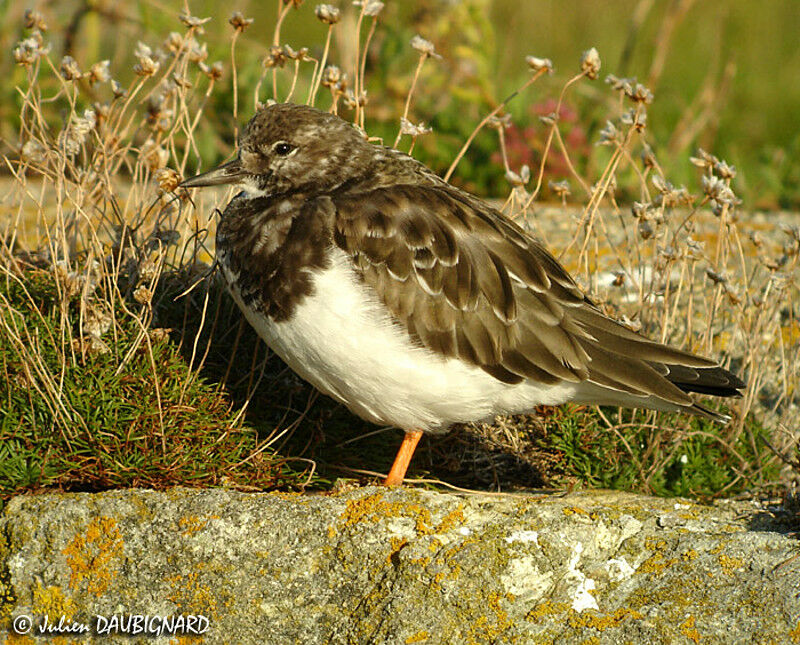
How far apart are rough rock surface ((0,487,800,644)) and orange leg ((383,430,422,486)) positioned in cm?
54

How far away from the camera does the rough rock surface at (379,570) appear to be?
3.91 m

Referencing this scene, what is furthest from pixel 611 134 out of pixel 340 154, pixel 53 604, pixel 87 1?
pixel 87 1

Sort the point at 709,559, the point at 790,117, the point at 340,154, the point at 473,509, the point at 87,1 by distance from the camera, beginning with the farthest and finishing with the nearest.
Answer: the point at 790,117 < the point at 87,1 < the point at 340,154 < the point at 473,509 < the point at 709,559

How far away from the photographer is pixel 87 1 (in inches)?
347

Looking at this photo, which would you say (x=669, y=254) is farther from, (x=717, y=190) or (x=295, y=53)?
(x=295, y=53)

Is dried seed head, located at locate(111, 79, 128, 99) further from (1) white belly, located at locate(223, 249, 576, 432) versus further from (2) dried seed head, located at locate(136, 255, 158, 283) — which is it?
(1) white belly, located at locate(223, 249, 576, 432)

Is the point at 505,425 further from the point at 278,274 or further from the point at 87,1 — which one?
the point at 87,1

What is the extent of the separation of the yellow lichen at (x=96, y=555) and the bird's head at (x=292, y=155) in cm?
170

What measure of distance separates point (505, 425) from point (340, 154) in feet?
5.18

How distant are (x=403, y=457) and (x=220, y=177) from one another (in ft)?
5.20

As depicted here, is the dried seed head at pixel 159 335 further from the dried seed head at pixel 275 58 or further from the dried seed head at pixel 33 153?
the dried seed head at pixel 275 58

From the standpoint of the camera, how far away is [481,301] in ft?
15.4

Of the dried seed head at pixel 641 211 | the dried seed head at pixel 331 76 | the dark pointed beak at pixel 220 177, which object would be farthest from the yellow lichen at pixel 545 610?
the dried seed head at pixel 331 76

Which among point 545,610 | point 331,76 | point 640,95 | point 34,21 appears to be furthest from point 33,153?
point 545,610
